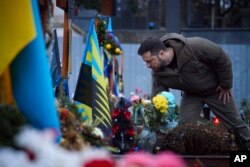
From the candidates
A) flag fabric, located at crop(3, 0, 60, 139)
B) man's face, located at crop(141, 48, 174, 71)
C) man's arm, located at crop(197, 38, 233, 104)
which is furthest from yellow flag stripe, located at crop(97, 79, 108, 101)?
man's arm, located at crop(197, 38, 233, 104)

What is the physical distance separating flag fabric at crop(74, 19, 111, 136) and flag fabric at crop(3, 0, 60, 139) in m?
1.28

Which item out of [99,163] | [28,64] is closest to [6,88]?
[28,64]

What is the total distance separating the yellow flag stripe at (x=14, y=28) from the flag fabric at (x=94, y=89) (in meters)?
1.32

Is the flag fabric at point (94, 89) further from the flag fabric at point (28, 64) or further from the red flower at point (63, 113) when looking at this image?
the flag fabric at point (28, 64)

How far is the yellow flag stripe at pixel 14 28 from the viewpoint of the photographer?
3.07m

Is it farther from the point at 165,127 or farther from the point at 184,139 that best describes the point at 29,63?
the point at 165,127

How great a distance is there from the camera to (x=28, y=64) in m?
3.05

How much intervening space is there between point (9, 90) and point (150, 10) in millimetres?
20196

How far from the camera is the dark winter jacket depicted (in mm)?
6352

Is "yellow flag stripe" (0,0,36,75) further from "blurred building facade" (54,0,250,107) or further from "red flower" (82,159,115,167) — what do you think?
"blurred building facade" (54,0,250,107)

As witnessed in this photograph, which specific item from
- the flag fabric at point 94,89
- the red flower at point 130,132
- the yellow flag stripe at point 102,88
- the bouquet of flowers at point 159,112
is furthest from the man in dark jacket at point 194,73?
the yellow flag stripe at point 102,88

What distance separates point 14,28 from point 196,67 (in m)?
3.55

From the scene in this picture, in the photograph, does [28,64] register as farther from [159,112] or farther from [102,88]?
[159,112]

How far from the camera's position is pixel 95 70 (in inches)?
184
